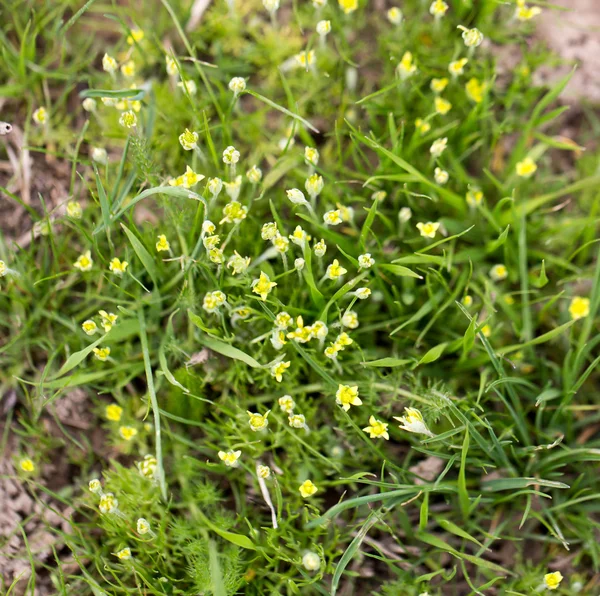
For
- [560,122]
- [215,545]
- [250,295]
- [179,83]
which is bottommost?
[215,545]

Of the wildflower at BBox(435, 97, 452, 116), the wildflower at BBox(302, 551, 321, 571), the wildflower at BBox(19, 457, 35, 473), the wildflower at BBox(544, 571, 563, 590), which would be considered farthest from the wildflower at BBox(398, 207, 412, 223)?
the wildflower at BBox(19, 457, 35, 473)

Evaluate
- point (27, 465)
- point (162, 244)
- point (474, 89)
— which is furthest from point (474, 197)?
point (27, 465)

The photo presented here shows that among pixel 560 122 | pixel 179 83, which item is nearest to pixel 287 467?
pixel 179 83

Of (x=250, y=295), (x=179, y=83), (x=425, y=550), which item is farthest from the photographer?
(x=179, y=83)

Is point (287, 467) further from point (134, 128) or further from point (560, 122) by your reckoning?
point (560, 122)

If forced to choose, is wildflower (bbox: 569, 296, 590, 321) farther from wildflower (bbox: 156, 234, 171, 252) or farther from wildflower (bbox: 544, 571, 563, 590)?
wildflower (bbox: 156, 234, 171, 252)

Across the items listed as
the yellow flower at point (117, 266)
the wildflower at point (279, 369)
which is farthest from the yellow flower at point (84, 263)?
the wildflower at point (279, 369)
